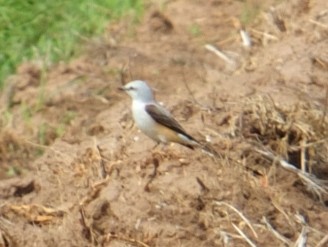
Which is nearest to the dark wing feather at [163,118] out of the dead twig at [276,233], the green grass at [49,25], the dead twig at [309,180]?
the dead twig at [309,180]

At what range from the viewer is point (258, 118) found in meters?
10.3

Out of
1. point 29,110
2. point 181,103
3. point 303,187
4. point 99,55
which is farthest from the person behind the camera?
point 99,55

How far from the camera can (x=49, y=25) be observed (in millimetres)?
13641

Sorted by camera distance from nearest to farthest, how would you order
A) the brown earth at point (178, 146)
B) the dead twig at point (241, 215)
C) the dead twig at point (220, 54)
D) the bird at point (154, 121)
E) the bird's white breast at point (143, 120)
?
the dead twig at point (241, 215) → the brown earth at point (178, 146) → the bird at point (154, 121) → the bird's white breast at point (143, 120) → the dead twig at point (220, 54)

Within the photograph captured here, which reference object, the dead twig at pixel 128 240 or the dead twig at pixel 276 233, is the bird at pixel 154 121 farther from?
the dead twig at pixel 128 240

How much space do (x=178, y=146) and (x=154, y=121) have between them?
228 millimetres

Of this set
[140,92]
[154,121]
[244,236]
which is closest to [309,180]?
[244,236]

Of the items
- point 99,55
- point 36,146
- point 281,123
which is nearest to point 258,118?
point 281,123

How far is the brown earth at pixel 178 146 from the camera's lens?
9172mm

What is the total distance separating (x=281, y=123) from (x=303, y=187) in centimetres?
59

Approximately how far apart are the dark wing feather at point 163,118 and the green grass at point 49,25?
284cm

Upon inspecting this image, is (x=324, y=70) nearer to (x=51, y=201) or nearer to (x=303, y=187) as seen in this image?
(x=303, y=187)

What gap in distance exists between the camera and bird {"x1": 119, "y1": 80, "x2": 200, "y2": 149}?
391 inches

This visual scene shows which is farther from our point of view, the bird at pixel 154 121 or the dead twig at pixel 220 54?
the dead twig at pixel 220 54
